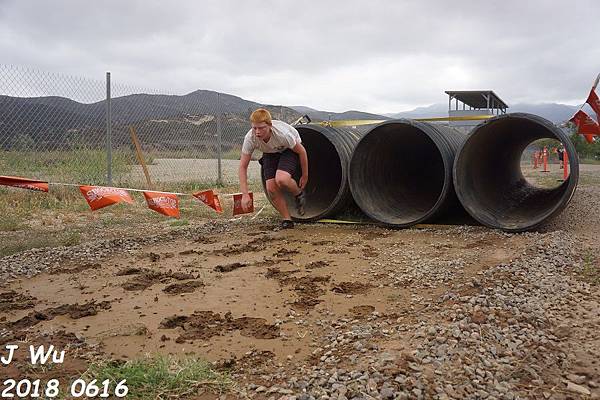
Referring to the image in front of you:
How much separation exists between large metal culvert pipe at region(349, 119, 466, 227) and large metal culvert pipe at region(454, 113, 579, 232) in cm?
25

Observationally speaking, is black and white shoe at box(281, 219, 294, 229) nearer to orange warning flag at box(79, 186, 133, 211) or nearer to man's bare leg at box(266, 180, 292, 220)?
man's bare leg at box(266, 180, 292, 220)

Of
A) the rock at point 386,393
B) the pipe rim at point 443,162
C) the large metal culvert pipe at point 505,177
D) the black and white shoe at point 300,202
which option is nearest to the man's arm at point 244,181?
the black and white shoe at point 300,202

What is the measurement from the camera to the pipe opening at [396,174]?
6.84 meters

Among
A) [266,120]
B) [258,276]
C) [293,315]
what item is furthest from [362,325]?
[266,120]

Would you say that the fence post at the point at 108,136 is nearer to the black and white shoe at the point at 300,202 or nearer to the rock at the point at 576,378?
→ the black and white shoe at the point at 300,202

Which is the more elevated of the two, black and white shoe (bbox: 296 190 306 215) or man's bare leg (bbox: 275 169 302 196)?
man's bare leg (bbox: 275 169 302 196)

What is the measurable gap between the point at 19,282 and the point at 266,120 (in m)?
2.84

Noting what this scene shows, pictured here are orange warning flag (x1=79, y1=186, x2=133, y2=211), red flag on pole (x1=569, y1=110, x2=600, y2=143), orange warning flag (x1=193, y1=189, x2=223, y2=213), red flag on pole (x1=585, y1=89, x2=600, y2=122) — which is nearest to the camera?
orange warning flag (x1=79, y1=186, x2=133, y2=211)

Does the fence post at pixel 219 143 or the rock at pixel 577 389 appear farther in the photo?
the fence post at pixel 219 143

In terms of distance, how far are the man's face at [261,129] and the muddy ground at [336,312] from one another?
1186mm

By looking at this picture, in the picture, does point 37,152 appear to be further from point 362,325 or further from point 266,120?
point 362,325

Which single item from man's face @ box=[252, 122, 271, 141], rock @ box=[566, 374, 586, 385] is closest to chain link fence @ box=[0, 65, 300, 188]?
man's face @ box=[252, 122, 271, 141]

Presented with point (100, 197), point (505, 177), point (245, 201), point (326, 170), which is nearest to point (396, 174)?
point (326, 170)

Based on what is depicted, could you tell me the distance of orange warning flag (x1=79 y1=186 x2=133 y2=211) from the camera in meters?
5.66
